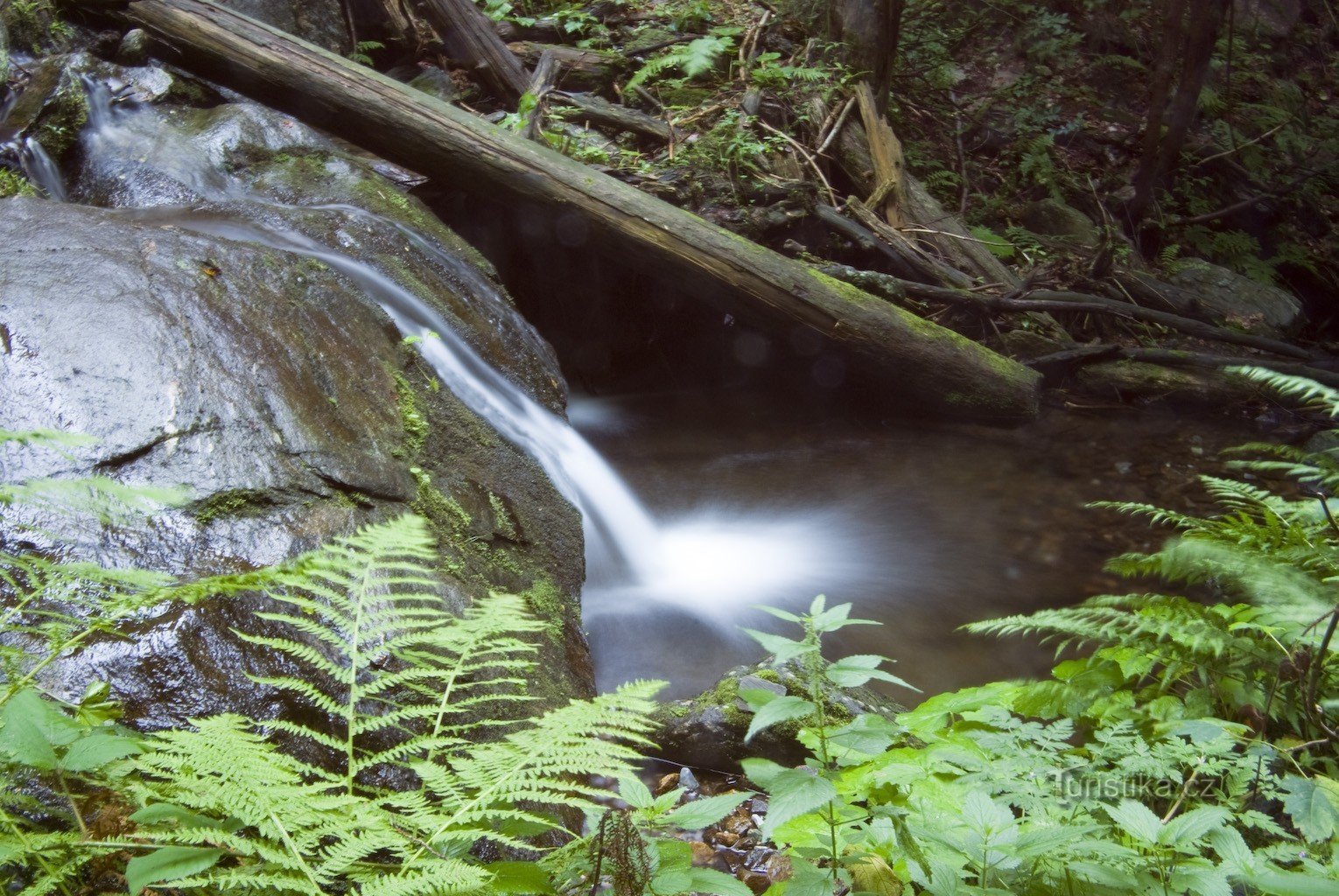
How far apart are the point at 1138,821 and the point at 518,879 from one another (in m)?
0.97

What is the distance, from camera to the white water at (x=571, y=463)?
14.1ft

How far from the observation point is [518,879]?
1185 mm

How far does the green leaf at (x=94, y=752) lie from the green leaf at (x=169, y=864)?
0.20m

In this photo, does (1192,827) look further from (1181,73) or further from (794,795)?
(1181,73)

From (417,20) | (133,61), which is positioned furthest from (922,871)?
(417,20)

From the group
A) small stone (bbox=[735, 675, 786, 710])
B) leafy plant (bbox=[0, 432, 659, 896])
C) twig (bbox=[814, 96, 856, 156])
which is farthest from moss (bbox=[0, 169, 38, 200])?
twig (bbox=[814, 96, 856, 156])

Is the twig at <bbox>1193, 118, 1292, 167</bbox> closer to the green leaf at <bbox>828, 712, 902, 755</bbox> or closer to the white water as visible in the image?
the white water

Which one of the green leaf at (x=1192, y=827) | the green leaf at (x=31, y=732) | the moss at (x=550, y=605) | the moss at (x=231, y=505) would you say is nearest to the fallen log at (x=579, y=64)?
the moss at (x=550, y=605)

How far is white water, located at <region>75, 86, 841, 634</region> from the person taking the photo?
14.1 ft

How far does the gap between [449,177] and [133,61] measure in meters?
2.46

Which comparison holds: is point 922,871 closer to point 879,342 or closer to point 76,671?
point 76,671

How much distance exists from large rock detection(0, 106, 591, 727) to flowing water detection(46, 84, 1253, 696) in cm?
52

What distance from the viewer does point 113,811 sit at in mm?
→ 1303

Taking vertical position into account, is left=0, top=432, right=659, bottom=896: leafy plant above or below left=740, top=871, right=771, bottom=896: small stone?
above
